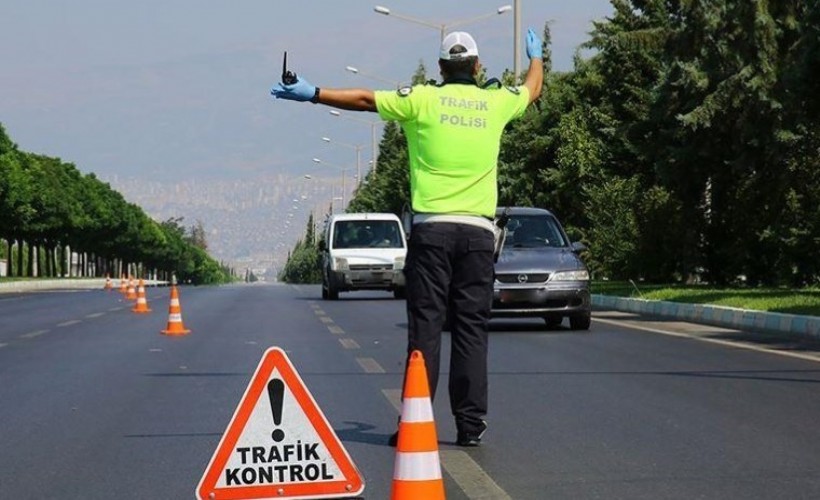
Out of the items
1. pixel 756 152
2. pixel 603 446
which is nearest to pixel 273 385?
pixel 603 446

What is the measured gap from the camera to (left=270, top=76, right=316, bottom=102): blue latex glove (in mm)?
7898

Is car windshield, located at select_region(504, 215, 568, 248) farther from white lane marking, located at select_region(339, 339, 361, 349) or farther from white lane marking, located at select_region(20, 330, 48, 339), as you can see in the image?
white lane marking, located at select_region(20, 330, 48, 339)

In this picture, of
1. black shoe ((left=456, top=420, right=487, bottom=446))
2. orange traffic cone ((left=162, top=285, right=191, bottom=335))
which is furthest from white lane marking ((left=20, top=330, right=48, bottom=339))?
black shoe ((left=456, top=420, right=487, bottom=446))

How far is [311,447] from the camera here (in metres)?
6.33

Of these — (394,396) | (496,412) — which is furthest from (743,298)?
(496,412)

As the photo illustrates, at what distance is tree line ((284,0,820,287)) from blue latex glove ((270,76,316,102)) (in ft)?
58.5

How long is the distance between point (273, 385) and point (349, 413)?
4377 millimetres

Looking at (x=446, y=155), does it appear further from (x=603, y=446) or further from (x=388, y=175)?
(x=388, y=175)

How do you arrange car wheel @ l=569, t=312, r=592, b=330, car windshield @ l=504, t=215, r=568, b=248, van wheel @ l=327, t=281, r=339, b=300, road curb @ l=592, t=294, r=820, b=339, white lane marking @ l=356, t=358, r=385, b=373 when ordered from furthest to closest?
van wheel @ l=327, t=281, r=339, b=300 → car windshield @ l=504, t=215, r=568, b=248 → car wheel @ l=569, t=312, r=592, b=330 → road curb @ l=592, t=294, r=820, b=339 → white lane marking @ l=356, t=358, r=385, b=373

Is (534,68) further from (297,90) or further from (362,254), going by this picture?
(362,254)

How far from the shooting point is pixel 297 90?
789 cm

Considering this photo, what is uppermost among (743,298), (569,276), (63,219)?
(63,219)

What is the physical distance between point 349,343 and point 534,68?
33.3 feet

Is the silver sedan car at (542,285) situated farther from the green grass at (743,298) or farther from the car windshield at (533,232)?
the green grass at (743,298)
